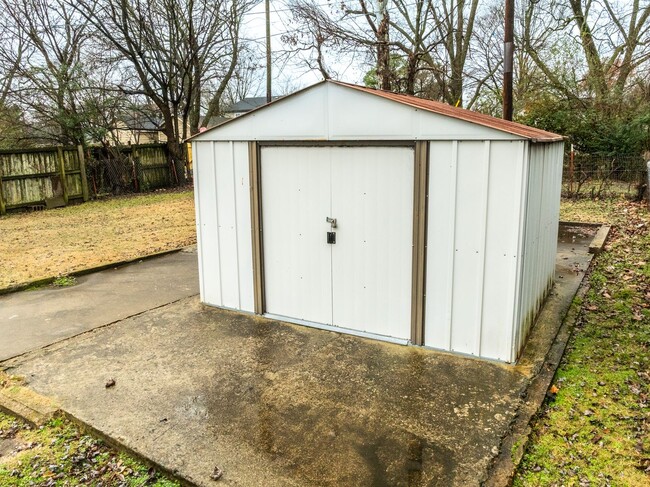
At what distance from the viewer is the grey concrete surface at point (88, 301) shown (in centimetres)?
514

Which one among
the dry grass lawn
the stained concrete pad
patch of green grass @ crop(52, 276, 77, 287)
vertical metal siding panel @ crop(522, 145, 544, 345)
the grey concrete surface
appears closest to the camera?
the stained concrete pad

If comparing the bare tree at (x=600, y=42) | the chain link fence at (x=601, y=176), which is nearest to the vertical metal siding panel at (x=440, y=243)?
the chain link fence at (x=601, y=176)

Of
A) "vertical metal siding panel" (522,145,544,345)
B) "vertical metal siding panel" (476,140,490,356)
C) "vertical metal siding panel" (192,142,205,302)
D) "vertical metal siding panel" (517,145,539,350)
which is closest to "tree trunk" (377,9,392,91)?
"vertical metal siding panel" (192,142,205,302)

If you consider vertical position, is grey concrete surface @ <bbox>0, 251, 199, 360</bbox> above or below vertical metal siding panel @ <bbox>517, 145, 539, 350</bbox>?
below

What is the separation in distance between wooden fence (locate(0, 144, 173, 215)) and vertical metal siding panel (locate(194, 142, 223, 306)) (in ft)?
31.0

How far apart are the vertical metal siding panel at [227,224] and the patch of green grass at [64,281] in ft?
8.33

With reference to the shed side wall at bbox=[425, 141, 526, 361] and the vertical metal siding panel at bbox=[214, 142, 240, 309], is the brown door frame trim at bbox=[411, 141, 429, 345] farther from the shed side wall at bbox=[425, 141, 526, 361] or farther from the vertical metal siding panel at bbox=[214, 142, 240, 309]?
the vertical metal siding panel at bbox=[214, 142, 240, 309]

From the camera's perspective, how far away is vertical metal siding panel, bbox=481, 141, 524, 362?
13.1 ft

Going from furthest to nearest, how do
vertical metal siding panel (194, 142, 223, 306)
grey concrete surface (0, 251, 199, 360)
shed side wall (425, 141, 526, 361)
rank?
vertical metal siding panel (194, 142, 223, 306) < grey concrete surface (0, 251, 199, 360) < shed side wall (425, 141, 526, 361)

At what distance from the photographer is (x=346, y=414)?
354 centimetres

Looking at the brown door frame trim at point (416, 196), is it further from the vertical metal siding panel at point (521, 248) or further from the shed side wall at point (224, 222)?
the vertical metal siding panel at point (521, 248)

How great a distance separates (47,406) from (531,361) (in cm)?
383

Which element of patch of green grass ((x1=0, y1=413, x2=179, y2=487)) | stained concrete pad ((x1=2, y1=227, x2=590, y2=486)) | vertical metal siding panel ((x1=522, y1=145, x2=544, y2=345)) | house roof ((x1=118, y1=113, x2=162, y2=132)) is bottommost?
patch of green grass ((x1=0, y1=413, x2=179, y2=487))

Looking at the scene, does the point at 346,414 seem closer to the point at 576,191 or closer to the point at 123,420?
the point at 123,420
